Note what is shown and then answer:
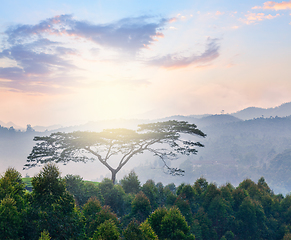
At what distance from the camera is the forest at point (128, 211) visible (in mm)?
11961

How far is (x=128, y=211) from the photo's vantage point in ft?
82.2

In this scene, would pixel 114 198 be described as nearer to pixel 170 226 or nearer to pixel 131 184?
pixel 131 184

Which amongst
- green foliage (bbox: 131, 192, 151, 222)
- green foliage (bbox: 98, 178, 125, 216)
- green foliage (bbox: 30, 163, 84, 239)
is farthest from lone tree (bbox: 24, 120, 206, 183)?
green foliage (bbox: 30, 163, 84, 239)

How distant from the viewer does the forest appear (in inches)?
471

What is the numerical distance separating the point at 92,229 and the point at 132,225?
14.7 ft

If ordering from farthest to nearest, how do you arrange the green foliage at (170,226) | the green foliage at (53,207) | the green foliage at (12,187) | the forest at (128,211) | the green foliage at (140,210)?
the green foliage at (140,210) → the green foliage at (170,226) → the green foliage at (12,187) → the forest at (128,211) → the green foliage at (53,207)

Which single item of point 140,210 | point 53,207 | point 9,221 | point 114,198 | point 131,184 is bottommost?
point 140,210

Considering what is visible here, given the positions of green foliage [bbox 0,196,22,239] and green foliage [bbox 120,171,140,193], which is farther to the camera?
green foliage [bbox 120,171,140,193]

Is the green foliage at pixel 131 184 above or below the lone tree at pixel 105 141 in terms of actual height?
below

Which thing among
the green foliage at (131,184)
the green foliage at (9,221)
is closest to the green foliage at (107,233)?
the green foliage at (9,221)

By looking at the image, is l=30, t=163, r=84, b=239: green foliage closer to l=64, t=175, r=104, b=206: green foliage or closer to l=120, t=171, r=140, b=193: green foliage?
l=64, t=175, r=104, b=206: green foliage

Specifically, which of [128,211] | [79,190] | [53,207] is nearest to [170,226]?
[53,207]

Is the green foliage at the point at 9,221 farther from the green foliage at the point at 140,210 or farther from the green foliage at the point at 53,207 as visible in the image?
the green foliage at the point at 140,210

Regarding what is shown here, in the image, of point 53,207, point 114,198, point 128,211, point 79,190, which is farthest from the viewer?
point 114,198
